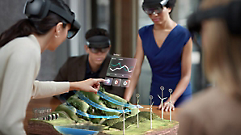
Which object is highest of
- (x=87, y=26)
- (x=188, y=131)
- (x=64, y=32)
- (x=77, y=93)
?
(x=87, y=26)

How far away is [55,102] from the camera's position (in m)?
2.37

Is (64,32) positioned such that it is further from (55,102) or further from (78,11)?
(78,11)

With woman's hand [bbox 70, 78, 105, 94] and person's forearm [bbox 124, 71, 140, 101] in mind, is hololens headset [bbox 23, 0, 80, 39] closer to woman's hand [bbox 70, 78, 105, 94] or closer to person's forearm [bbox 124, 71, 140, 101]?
woman's hand [bbox 70, 78, 105, 94]

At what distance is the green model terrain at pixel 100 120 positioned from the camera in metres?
1.45

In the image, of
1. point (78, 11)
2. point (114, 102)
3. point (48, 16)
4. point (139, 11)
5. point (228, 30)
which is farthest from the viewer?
point (78, 11)

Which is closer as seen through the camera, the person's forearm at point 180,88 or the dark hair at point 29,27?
the dark hair at point 29,27

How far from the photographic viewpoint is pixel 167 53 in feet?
7.09

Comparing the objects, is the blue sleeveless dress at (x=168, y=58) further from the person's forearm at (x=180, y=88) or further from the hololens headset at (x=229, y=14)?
the hololens headset at (x=229, y=14)

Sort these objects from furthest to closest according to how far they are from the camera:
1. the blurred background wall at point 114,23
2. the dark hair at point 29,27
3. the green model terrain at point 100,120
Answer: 1. the blurred background wall at point 114,23
2. the green model terrain at point 100,120
3. the dark hair at point 29,27

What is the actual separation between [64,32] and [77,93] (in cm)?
61

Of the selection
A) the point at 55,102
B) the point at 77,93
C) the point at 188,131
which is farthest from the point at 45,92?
the point at 188,131

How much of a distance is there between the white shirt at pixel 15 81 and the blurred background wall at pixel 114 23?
279 cm
